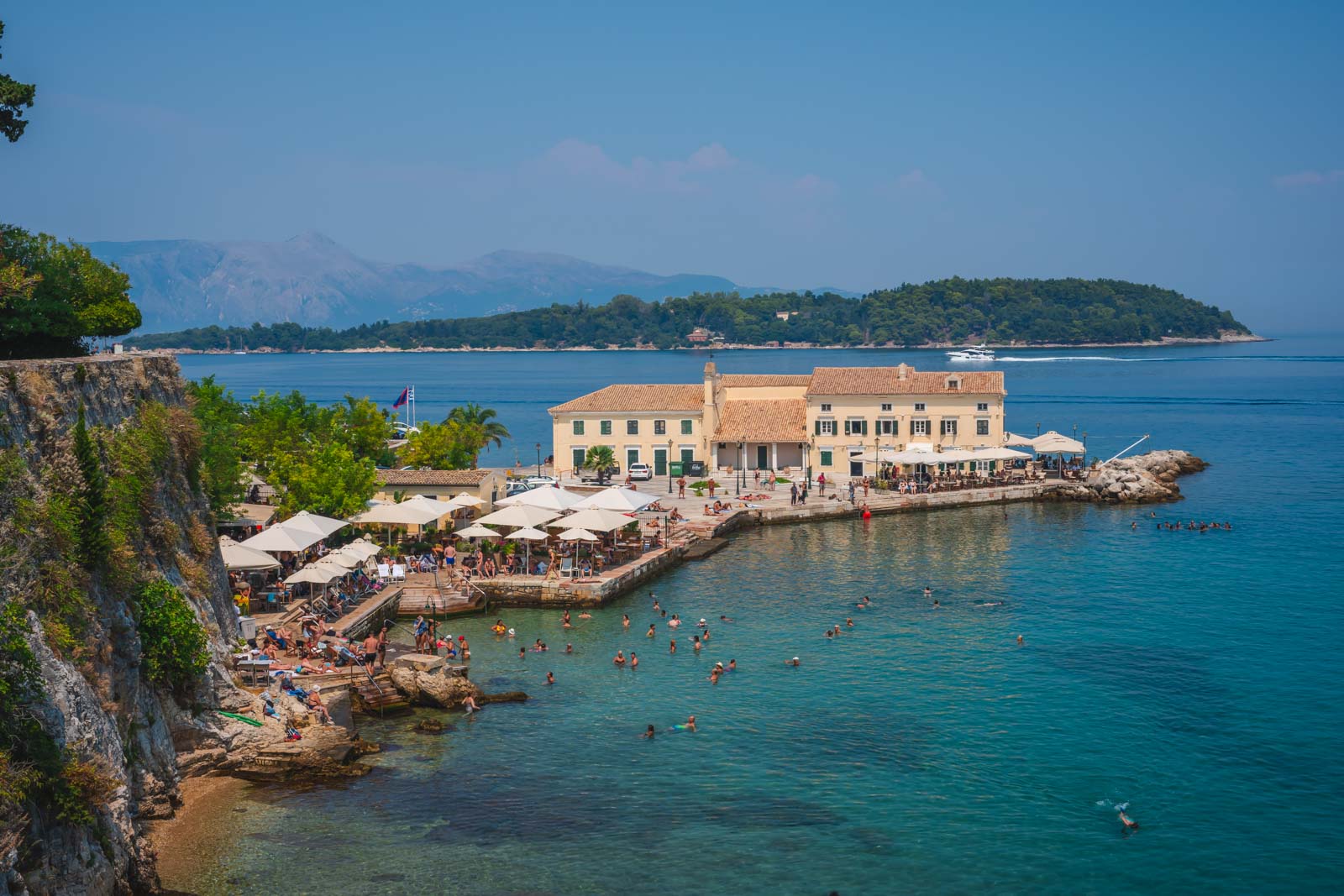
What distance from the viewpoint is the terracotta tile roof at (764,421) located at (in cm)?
7119

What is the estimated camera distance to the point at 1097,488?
68.8m

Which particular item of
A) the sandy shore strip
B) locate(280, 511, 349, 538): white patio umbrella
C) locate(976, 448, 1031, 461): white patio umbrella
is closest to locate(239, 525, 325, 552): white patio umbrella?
locate(280, 511, 349, 538): white patio umbrella

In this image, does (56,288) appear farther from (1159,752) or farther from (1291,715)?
(1291,715)

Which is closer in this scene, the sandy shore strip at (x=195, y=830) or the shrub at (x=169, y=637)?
the sandy shore strip at (x=195, y=830)

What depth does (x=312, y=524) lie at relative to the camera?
41938mm

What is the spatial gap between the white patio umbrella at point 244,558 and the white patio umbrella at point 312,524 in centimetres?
291

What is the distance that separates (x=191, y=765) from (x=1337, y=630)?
36247 millimetres

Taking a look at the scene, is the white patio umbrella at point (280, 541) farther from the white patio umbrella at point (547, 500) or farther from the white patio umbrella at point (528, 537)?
the white patio umbrella at point (547, 500)

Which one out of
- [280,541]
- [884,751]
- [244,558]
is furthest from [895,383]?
[884,751]

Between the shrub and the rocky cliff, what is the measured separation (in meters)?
0.04

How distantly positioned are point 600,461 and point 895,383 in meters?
18.5

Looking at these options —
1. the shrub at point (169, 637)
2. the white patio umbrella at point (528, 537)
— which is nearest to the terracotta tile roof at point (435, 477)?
the white patio umbrella at point (528, 537)

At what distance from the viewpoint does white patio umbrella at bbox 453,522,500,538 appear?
4838 cm

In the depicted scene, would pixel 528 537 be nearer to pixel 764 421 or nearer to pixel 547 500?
pixel 547 500
